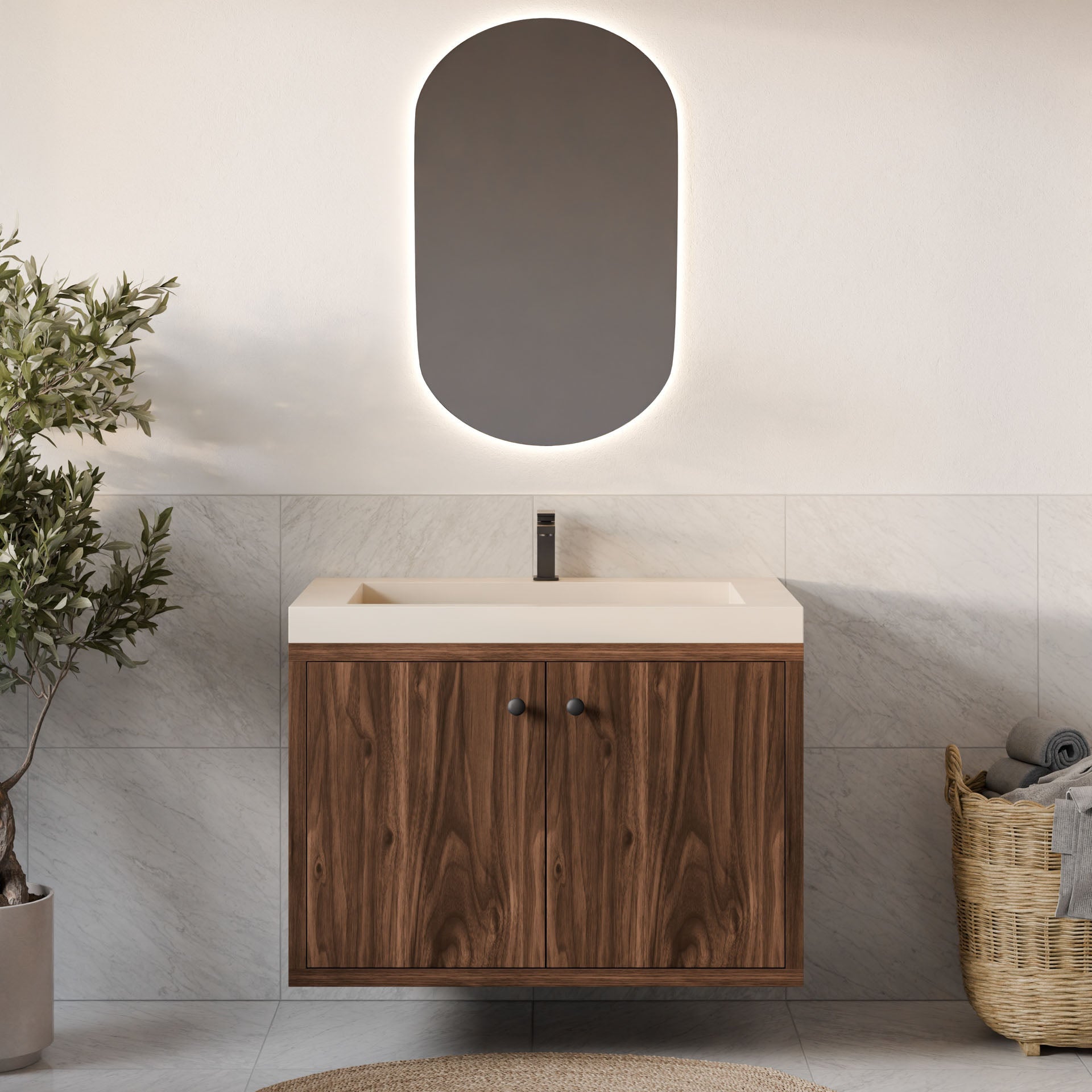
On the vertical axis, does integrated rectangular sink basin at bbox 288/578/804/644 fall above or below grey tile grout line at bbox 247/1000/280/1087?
above

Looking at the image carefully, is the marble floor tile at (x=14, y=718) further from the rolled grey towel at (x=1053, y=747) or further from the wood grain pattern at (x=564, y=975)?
the rolled grey towel at (x=1053, y=747)

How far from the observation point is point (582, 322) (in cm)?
253

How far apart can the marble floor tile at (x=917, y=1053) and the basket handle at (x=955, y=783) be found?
0.49 metres

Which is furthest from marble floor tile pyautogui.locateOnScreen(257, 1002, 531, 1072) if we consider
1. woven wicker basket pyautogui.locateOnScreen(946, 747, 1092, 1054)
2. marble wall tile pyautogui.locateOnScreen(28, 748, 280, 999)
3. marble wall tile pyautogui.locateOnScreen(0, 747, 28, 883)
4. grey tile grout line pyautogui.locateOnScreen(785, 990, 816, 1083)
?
woven wicker basket pyautogui.locateOnScreen(946, 747, 1092, 1054)

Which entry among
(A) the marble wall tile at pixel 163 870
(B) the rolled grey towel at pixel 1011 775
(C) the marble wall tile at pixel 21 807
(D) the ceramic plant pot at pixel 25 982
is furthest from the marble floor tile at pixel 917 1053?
(C) the marble wall tile at pixel 21 807

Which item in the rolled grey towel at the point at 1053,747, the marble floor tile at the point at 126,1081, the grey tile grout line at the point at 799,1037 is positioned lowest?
the grey tile grout line at the point at 799,1037

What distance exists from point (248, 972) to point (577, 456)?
1415mm

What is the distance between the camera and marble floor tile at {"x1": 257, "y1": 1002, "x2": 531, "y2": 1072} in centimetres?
225

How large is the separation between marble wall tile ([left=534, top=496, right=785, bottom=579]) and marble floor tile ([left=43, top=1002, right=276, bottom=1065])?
1.27 meters

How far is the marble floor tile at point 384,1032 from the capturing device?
7.38ft

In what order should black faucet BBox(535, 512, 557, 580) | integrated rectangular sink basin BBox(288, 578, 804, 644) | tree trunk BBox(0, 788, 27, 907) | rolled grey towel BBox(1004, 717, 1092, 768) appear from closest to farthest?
integrated rectangular sink basin BBox(288, 578, 804, 644) → tree trunk BBox(0, 788, 27, 907) → rolled grey towel BBox(1004, 717, 1092, 768) → black faucet BBox(535, 512, 557, 580)

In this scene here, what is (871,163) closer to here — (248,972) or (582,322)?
(582,322)

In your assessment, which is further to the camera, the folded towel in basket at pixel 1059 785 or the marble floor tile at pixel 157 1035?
the marble floor tile at pixel 157 1035

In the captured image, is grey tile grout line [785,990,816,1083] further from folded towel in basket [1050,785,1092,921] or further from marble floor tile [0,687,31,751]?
marble floor tile [0,687,31,751]
